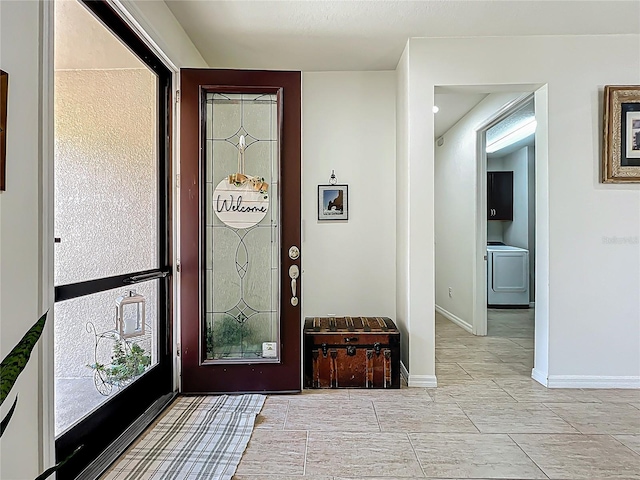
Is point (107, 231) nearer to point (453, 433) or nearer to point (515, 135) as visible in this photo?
point (453, 433)

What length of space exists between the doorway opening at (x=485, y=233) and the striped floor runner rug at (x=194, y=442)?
5.33 feet

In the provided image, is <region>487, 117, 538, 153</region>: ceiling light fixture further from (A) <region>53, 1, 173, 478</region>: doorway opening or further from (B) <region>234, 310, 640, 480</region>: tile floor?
(A) <region>53, 1, 173, 478</region>: doorway opening

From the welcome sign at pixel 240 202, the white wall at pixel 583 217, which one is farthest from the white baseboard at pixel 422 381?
the welcome sign at pixel 240 202

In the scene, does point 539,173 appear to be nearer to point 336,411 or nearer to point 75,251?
point 336,411

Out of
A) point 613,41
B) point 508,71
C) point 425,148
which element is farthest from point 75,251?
point 613,41

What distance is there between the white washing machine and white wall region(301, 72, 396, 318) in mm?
3628

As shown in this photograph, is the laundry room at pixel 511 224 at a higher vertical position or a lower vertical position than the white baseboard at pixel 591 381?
higher

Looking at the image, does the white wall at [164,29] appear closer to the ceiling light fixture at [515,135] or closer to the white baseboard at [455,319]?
the ceiling light fixture at [515,135]

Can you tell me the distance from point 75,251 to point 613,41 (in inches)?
155

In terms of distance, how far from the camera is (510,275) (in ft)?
22.5

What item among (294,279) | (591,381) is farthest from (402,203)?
(591,381)

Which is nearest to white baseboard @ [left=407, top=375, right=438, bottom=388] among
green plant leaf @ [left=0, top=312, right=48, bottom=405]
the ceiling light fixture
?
green plant leaf @ [left=0, top=312, right=48, bottom=405]

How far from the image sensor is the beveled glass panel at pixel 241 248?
3045 millimetres

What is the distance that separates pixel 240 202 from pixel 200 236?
1.21ft
